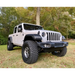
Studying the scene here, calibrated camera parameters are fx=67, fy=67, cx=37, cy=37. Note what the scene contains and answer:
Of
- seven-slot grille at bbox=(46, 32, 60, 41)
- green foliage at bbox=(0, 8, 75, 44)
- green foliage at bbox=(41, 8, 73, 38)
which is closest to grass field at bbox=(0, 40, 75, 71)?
seven-slot grille at bbox=(46, 32, 60, 41)

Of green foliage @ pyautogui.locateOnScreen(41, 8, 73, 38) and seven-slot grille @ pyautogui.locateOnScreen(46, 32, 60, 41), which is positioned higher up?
green foliage @ pyautogui.locateOnScreen(41, 8, 73, 38)

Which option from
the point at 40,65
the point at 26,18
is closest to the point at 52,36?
the point at 40,65

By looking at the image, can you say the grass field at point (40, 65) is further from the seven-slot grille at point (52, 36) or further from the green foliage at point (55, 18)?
the green foliage at point (55, 18)

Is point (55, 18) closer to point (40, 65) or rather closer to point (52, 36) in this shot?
point (52, 36)

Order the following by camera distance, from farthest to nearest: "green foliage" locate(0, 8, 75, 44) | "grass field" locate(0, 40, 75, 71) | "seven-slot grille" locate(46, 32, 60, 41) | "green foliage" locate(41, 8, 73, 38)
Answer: "green foliage" locate(41, 8, 73, 38), "green foliage" locate(0, 8, 75, 44), "seven-slot grille" locate(46, 32, 60, 41), "grass field" locate(0, 40, 75, 71)

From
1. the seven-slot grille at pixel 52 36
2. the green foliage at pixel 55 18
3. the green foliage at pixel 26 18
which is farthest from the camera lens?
the green foliage at pixel 55 18

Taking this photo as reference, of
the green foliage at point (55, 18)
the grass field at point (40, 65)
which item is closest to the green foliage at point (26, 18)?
the green foliage at point (55, 18)

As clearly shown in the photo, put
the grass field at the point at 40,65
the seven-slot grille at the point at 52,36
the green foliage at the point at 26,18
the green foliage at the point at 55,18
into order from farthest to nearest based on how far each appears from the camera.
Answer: the green foliage at the point at 55,18, the green foliage at the point at 26,18, the seven-slot grille at the point at 52,36, the grass field at the point at 40,65

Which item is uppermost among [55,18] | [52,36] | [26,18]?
[55,18]

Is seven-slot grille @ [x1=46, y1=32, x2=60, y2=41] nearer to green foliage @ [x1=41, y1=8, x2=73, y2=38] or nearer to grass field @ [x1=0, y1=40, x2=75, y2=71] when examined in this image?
grass field @ [x1=0, y1=40, x2=75, y2=71]

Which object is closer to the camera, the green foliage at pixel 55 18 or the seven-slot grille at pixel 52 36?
the seven-slot grille at pixel 52 36

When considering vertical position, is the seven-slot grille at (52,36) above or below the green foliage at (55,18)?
below

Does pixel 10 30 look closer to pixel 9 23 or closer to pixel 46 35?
pixel 9 23

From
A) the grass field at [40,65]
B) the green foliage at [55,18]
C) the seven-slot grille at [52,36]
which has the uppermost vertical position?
the green foliage at [55,18]
